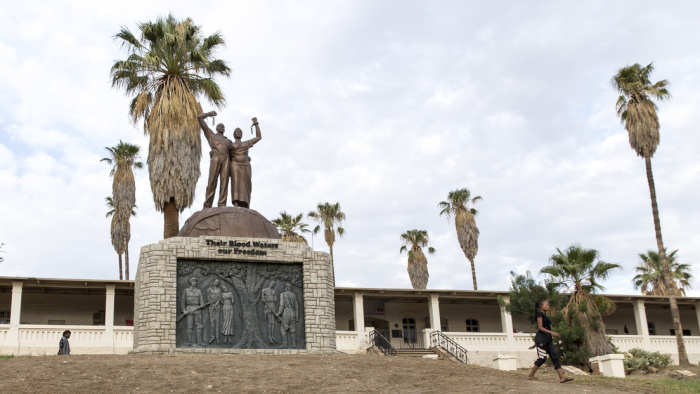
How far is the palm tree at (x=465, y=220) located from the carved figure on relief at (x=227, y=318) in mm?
24328

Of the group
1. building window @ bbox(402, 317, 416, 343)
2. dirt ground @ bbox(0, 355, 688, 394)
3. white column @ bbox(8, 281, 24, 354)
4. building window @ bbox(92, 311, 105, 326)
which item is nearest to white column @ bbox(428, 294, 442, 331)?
building window @ bbox(402, 317, 416, 343)

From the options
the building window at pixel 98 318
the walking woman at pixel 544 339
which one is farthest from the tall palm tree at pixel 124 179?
the walking woman at pixel 544 339

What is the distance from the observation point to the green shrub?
22159 millimetres

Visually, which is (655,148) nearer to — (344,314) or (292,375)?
(344,314)

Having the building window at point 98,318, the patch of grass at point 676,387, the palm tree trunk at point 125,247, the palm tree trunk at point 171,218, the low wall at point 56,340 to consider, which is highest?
the palm tree trunk at point 125,247

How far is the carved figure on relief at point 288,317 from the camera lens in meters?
16.2

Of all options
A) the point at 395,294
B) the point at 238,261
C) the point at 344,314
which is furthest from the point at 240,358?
the point at 344,314

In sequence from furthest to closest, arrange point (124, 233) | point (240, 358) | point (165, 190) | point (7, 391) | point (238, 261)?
point (124, 233)
point (165, 190)
point (238, 261)
point (240, 358)
point (7, 391)

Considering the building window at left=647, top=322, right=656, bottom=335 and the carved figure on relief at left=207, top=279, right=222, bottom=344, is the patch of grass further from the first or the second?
the building window at left=647, top=322, right=656, bottom=335

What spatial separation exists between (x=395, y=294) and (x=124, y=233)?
15.3 m

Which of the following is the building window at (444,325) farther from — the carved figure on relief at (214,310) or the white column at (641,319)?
the carved figure on relief at (214,310)

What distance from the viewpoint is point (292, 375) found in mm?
11602

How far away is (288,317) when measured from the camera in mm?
16281

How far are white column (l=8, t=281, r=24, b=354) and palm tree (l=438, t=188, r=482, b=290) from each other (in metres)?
23.4
